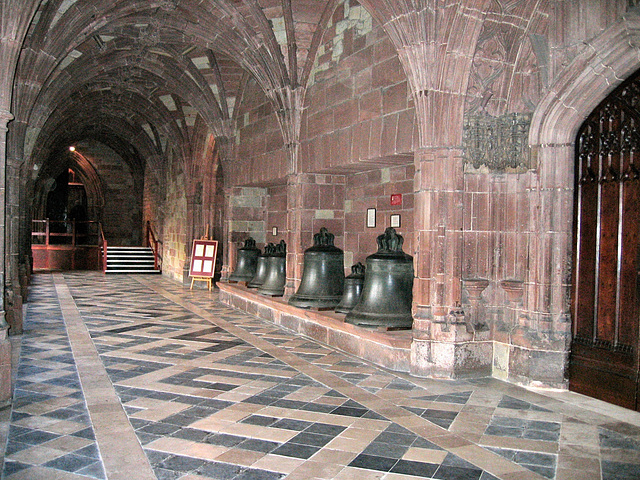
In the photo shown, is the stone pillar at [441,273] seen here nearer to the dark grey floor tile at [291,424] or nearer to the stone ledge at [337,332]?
the stone ledge at [337,332]

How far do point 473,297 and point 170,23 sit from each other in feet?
21.9

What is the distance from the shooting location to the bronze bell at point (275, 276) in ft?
28.9

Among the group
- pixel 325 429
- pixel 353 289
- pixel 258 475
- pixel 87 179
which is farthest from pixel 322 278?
pixel 87 179

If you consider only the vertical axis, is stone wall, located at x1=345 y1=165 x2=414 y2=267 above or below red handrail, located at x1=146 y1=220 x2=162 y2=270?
above

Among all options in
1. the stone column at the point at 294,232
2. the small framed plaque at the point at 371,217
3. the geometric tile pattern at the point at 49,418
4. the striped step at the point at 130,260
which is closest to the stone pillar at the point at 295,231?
the stone column at the point at 294,232

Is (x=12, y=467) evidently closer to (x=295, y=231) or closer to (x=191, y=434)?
(x=191, y=434)

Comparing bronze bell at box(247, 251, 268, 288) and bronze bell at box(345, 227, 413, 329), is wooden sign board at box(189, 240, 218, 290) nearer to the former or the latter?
bronze bell at box(247, 251, 268, 288)

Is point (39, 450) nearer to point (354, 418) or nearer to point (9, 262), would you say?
point (354, 418)

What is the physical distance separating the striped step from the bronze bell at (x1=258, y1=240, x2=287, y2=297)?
34.5ft

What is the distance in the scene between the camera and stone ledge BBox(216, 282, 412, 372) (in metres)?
5.60

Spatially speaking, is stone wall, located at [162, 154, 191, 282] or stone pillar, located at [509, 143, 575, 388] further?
stone wall, located at [162, 154, 191, 282]

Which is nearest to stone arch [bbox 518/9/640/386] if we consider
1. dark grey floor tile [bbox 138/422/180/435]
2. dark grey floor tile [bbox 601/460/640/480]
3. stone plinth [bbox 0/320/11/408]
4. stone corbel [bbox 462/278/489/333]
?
stone corbel [bbox 462/278/489/333]

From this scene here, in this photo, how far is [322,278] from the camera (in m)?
7.48

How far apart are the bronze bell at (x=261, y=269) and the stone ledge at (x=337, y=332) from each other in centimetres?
15
